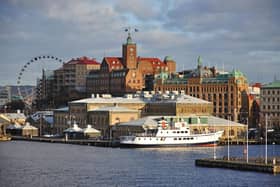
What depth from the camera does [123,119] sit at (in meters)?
122

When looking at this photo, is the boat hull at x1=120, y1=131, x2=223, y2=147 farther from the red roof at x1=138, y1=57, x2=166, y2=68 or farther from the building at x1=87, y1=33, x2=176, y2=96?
the red roof at x1=138, y1=57, x2=166, y2=68

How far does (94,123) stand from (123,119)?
4.97m

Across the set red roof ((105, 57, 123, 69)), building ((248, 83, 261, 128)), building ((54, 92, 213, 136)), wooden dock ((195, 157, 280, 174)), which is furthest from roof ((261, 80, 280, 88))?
wooden dock ((195, 157, 280, 174))

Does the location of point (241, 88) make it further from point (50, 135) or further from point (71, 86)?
point (71, 86)

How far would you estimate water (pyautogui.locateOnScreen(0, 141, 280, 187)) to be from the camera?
62688 mm

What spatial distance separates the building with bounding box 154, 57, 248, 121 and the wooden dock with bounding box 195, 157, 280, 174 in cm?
6208

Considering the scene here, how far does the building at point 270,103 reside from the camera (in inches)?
5226

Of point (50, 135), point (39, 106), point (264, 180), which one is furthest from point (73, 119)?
point (264, 180)

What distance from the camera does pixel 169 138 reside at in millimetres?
104750

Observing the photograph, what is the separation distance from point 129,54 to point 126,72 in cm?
1005

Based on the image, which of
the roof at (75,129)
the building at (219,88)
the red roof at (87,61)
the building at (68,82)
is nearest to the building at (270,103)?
the building at (219,88)

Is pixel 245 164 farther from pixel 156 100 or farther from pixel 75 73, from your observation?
pixel 75 73

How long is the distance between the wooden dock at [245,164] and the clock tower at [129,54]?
9256 cm

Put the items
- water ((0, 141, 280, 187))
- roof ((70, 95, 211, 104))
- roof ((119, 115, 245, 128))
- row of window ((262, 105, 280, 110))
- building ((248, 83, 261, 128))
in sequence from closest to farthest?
water ((0, 141, 280, 187)) → roof ((119, 115, 245, 128)) → roof ((70, 95, 211, 104)) → row of window ((262, 105, 280, 110)) → building ((248, 83, 261, 128))
